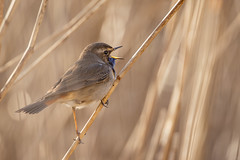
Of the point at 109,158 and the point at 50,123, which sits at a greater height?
the point at 50,123

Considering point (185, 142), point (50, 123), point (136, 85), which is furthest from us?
point (136, 85)

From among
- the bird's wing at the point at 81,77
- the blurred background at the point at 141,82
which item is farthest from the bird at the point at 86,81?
the blurred background at the point at 141,82

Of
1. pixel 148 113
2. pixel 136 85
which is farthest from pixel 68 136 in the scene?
pixel 148 113

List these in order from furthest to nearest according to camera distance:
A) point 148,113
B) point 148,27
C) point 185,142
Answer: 1. point 148,27
2. point 148,113
3. point 185,142

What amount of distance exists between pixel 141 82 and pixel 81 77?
5.39ft

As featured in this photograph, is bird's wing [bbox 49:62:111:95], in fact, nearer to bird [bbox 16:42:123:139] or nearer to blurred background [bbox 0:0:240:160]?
bird [bbox 16:42:123:139]

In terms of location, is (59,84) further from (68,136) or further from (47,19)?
(68,136)

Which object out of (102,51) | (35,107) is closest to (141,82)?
(102,51)

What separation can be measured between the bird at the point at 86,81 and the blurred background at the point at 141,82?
0.29 metres

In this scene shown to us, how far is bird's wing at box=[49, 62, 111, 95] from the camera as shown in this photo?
2.76 metres

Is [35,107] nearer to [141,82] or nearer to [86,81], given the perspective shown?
[86,81]

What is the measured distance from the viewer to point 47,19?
381 centimetres

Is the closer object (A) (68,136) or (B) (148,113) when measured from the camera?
(B) (148,113)

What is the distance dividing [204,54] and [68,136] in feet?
7.46
